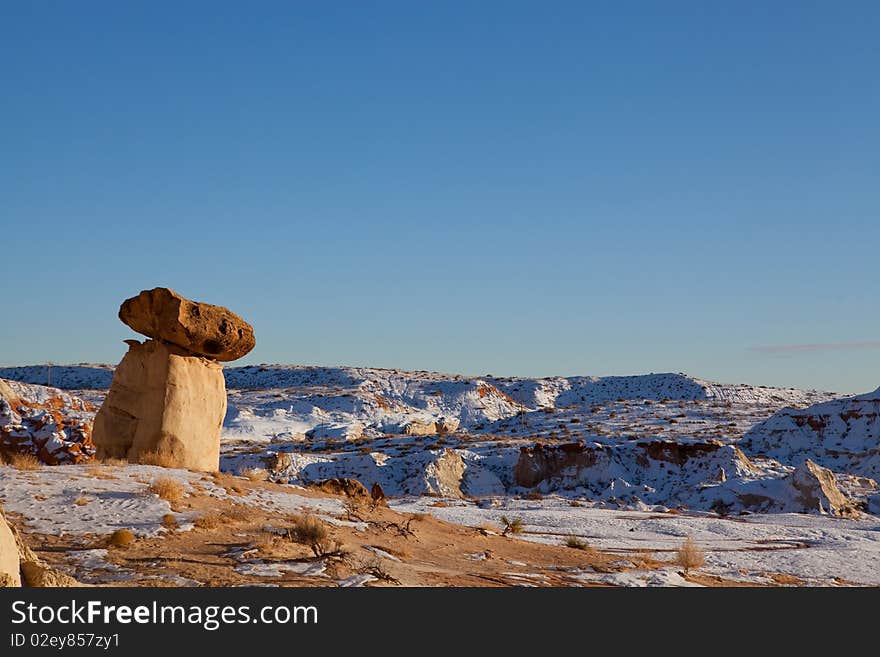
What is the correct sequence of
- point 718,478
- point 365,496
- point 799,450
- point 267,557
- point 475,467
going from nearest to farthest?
point 267,557
point 365,496
point 718,478
point 475,467
point 799,450

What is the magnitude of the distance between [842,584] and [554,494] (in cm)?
1698

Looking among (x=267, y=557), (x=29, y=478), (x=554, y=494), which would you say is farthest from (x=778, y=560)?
(x=554, y=494)

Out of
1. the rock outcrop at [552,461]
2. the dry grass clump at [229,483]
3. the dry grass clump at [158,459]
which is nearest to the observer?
the dry grass clump at [229,483]

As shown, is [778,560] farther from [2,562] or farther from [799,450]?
[799,450]

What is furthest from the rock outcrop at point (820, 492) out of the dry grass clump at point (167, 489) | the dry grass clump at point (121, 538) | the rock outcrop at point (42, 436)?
the dry grass clump at point (121, 538)

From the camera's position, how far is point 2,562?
A: 7.18 metres

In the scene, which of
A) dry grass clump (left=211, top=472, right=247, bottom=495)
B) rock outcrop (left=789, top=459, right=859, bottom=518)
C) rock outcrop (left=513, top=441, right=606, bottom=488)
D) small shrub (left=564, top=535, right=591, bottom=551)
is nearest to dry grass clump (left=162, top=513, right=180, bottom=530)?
dry grass clump (left=211, top=472, right=247, bottom=495)

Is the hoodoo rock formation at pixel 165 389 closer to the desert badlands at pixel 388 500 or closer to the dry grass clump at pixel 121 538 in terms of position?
the desert badlands at pixel 388 500

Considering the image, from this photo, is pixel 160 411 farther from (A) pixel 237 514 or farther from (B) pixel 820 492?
(B) pixel 820 492

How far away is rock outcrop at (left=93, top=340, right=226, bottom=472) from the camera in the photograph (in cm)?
1653

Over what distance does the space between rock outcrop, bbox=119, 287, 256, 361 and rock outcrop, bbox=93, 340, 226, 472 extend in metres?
0.25

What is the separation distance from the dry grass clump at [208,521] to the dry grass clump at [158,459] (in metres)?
4.13

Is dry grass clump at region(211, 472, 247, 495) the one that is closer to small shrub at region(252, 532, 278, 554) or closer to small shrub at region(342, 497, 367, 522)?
small shrub at region(342, 497, 367, 522)

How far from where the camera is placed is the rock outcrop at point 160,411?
651 inches
